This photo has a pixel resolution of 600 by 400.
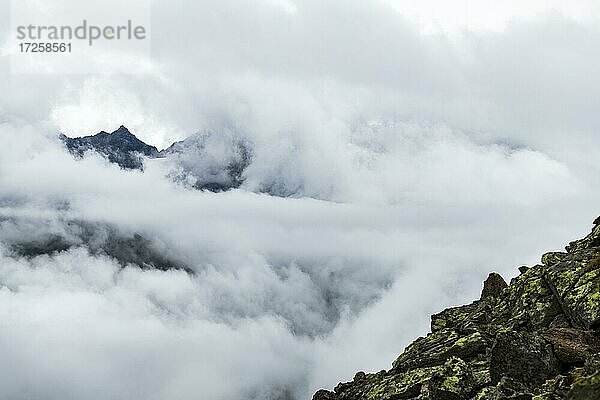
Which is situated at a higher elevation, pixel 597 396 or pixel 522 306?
pixel 522 306

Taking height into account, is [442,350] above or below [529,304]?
below

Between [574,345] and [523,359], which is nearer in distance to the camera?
[574,345]

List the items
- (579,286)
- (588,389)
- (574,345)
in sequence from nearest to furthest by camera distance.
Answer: (588,389), (574,345), (579,286)

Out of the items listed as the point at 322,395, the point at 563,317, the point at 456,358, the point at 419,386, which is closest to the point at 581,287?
the point at 563,317

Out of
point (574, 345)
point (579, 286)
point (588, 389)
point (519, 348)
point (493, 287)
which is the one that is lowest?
point (588, 389)

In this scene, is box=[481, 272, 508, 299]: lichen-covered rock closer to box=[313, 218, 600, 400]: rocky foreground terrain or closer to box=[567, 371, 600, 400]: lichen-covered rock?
box=[313, 218, 600, 400]: rocky foreground terrain

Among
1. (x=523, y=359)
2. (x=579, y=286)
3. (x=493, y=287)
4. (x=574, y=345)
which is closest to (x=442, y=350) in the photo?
(x=523, y=359)

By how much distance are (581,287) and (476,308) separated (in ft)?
41.1

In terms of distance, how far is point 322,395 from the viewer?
35.5m

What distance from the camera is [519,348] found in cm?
2734

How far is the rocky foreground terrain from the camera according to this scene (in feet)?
86.9

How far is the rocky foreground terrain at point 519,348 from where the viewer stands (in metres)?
26.5

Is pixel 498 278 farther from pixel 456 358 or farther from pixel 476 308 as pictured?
pixel 456 358

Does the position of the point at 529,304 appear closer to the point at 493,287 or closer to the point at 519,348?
the point at 519,348
